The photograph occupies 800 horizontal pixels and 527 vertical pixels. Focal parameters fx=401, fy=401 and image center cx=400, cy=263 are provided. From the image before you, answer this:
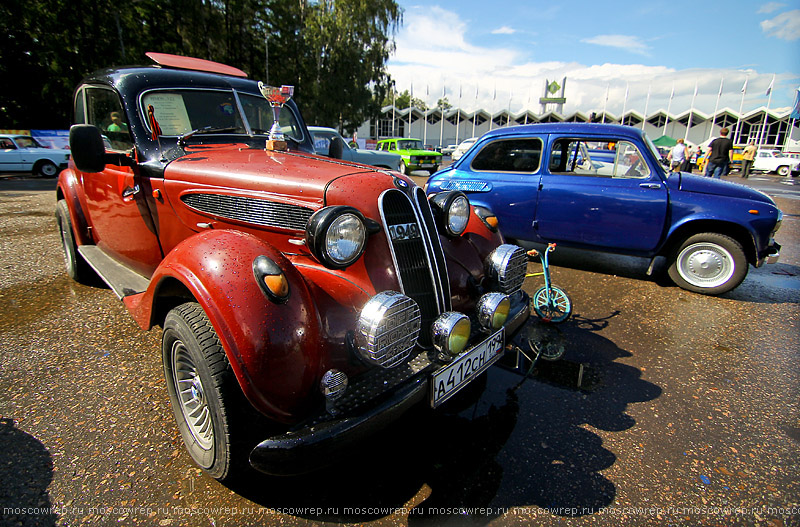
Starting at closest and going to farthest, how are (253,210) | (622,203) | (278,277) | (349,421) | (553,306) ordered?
(349,421) → (278,277) → (253,210) → (553,306) → (622,203)

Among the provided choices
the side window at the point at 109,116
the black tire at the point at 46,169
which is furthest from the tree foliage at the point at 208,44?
the side window at the point at 109,116

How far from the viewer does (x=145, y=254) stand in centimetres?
312

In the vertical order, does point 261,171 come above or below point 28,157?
above

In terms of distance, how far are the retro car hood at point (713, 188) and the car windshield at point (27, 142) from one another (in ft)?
62.3

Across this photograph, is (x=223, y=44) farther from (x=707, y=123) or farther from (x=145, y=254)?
(x=707, y=123)

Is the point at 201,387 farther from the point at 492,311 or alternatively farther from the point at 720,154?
the point at 720,154

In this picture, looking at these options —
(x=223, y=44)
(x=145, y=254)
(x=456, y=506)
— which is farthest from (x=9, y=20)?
(x=456, y=506)

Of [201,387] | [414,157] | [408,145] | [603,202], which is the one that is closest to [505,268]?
[201,387]

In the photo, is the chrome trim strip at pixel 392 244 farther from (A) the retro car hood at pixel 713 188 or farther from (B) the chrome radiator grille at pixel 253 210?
(A) the retro car hood at pixel 713 188

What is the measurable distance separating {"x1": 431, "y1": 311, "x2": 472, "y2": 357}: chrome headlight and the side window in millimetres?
2634

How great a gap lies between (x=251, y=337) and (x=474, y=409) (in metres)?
1.57

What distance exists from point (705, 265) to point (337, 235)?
4.70 meters

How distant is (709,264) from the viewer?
15.1 feet

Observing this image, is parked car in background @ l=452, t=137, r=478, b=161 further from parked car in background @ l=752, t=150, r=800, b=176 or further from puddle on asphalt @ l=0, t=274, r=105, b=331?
parked car in background @ l=752, t=150, r=800, b=176
